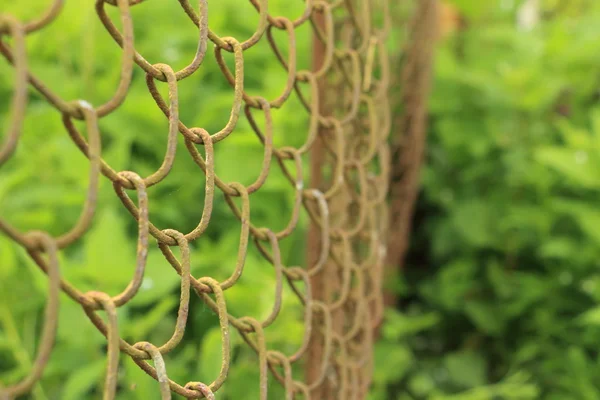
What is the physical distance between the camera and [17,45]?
42cm

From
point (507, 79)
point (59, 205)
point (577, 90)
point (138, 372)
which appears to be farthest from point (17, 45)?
point (577, 90)

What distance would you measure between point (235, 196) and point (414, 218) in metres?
2.10

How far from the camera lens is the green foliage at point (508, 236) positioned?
201cm

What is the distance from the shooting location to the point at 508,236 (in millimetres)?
2316

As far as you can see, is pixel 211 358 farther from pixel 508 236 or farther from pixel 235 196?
pixel 508 236

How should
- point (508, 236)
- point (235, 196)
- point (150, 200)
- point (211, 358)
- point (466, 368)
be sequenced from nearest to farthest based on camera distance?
1. point (235, 196)
2. point (211, 358)
3. point (150, 200)
4. point (466, 368)
5. point (508, 236)

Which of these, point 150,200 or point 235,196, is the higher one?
point 235,196

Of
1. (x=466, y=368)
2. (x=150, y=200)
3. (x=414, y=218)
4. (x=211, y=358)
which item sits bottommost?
(x=466, y=368)

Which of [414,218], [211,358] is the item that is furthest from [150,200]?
[414,218]

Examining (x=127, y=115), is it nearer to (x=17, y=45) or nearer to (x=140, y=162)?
(x=140, y=162)

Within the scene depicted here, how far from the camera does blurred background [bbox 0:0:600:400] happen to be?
1503 millimetres

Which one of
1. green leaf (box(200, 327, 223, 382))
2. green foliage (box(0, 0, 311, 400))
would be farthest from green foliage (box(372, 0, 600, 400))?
green leaf (box(200, 327, 223, 382))

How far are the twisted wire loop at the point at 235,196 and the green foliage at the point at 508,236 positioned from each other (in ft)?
2.14

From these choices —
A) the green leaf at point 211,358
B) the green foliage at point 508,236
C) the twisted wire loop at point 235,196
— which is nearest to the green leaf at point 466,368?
the green foliage at point 508,236
